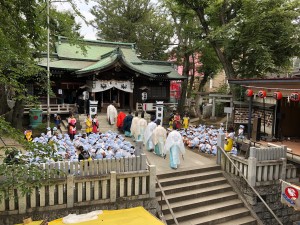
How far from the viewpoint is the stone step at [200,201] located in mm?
8551

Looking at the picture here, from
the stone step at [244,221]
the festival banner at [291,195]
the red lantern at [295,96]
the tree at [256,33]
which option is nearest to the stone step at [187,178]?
the stone step at [244,221]

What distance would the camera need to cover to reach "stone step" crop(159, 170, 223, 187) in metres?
9.32

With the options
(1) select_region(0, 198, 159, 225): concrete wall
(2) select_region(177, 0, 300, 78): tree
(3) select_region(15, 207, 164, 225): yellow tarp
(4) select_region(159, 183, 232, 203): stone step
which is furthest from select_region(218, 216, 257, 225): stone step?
(2) select_region(177, 0, 300, 78): tree

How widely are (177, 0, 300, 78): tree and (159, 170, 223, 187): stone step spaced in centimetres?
1129

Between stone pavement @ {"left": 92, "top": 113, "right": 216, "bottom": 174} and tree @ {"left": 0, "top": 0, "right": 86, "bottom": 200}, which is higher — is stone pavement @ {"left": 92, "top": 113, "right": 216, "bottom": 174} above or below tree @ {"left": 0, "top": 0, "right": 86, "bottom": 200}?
below

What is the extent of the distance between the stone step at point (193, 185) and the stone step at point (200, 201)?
0.42 m

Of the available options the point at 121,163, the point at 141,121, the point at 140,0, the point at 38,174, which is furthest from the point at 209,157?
the point at 140,0

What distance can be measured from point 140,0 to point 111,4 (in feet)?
12.5

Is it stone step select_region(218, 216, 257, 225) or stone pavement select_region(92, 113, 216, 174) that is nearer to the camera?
stone step select_region(218, 216, 257, 225)

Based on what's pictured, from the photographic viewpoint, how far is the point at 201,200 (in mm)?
9070

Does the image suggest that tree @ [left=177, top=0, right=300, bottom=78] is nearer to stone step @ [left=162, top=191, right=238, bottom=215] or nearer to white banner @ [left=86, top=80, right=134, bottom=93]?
white banner @ [left=86, top=80, right=134, bottom=93]

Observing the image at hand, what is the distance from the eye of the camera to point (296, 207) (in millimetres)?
7594

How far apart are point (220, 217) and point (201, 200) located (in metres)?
0.80

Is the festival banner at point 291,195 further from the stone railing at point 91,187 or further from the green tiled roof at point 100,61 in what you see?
the green tiled roof at point 100,61
